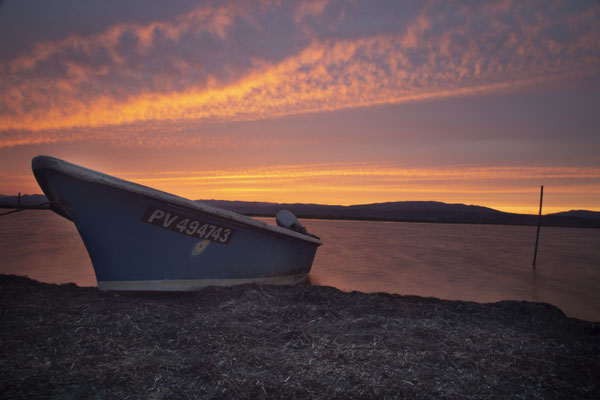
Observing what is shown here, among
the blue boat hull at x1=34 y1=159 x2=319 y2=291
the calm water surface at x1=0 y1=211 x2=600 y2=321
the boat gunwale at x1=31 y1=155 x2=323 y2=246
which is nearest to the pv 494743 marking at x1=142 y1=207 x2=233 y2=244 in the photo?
the blue boat hull at x1=34 y1=159 x2=319 y2=291

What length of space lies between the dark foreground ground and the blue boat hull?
43 centimetres

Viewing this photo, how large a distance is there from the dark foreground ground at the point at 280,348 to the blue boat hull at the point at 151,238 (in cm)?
43

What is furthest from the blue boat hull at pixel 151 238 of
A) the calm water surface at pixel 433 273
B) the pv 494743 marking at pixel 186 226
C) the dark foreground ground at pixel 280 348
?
the calm water surface at pixel 433 273

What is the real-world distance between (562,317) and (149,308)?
6846 mm

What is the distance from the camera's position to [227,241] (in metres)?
6.59

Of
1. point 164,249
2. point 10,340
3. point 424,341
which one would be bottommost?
point 10,340

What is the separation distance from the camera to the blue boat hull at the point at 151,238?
5.41m

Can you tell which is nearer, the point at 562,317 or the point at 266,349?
the point at 266,349

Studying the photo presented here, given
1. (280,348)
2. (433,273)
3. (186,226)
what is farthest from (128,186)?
(433,273)

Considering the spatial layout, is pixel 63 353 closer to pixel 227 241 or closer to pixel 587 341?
pixel 227 241

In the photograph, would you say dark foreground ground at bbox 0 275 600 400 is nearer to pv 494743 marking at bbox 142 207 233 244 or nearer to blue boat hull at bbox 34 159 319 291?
blue boat hull at bbox 34 159 319 291

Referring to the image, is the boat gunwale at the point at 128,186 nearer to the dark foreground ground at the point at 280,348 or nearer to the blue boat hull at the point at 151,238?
the blue boat hull at the point at 151,238

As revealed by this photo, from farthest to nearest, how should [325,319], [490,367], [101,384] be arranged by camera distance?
[325,319]
[490,367]
[101,384]

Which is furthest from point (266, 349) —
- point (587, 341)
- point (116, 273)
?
point (587, 341)
